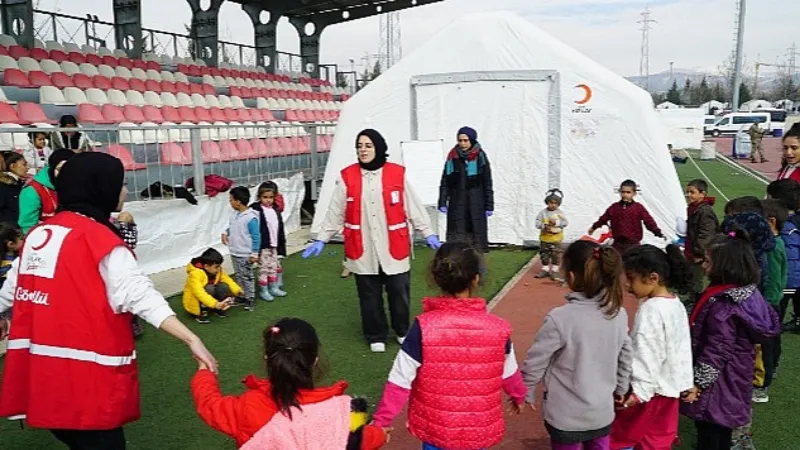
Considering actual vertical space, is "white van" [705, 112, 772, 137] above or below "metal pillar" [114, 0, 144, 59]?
below

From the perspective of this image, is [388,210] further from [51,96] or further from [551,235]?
[51,96]

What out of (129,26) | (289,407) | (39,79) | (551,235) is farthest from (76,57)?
(289,407)

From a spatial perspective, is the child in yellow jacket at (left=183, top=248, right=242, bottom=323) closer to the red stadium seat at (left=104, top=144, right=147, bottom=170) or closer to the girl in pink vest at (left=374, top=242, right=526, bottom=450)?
the red stadium seat at (left=104, top=144, right=147, bottom=170)

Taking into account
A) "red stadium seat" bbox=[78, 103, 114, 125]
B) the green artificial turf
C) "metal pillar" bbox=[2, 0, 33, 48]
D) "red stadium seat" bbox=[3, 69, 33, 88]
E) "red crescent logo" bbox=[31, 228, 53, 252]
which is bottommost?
the green artificial turf

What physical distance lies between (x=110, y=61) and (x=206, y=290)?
9701 millimetres

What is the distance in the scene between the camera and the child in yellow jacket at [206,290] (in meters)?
6.10

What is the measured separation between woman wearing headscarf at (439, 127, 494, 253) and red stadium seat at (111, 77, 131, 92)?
8.02m

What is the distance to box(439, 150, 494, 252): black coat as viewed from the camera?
7855 mm

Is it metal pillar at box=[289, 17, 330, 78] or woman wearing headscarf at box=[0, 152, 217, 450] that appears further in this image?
metal pillar at box=[289, 17, 330, 78]

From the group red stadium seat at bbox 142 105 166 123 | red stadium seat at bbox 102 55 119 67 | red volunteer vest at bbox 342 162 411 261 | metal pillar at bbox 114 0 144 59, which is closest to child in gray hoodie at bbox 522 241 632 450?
red volunteer vest at bbox 342 162 411 261

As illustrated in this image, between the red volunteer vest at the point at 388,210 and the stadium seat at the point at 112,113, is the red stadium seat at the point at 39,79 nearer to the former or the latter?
the stadium seat at the point at 112,113

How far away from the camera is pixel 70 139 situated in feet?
23.7

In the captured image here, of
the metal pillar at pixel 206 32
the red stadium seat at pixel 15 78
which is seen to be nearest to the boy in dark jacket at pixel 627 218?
the red stadium seat at pixel 15 78

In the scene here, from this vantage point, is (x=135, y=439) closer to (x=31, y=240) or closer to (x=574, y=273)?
(x=31, y=240)
